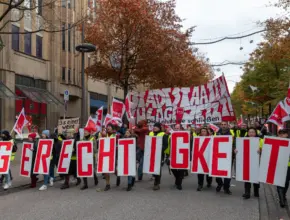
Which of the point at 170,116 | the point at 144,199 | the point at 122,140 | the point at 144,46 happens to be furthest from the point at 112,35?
the point at 144,199

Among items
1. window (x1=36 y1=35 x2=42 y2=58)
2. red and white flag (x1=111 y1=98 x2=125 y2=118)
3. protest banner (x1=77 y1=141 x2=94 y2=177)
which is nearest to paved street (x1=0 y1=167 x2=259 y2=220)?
protest banner (x1=77 y1=141 x2=94 y2=177)

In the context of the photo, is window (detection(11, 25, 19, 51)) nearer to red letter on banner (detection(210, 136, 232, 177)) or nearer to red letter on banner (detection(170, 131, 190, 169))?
red letter on banner (detection(170, 131, 190, 169))

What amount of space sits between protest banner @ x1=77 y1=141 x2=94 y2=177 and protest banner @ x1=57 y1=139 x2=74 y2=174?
28 centimetres

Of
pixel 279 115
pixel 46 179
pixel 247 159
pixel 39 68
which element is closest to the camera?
pixel 247 159

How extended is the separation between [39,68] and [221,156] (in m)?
20.6

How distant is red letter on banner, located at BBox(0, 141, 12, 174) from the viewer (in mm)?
10148

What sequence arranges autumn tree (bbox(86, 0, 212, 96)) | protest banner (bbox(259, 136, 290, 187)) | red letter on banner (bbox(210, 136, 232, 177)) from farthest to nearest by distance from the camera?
autumn tree (bbox(86, 0, 212, 96)) < red letter on banner (bbox(210, 136, 232, 177)) < protest banner (bbox(259, 136, 290, 187))

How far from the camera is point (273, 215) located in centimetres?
742

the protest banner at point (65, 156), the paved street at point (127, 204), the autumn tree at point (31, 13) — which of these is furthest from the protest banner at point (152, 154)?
the autumn tree at point (31, 13)

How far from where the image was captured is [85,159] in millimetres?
10414

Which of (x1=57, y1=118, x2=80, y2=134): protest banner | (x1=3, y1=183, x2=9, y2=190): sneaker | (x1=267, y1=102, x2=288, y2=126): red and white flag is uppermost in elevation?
(x1=267, y1=102, x2=288, y2=126): red and white flag

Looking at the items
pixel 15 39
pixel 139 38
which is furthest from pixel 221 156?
pixel 15 39

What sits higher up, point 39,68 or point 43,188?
point 39,68

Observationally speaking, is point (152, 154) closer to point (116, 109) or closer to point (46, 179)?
point (46, 179)
